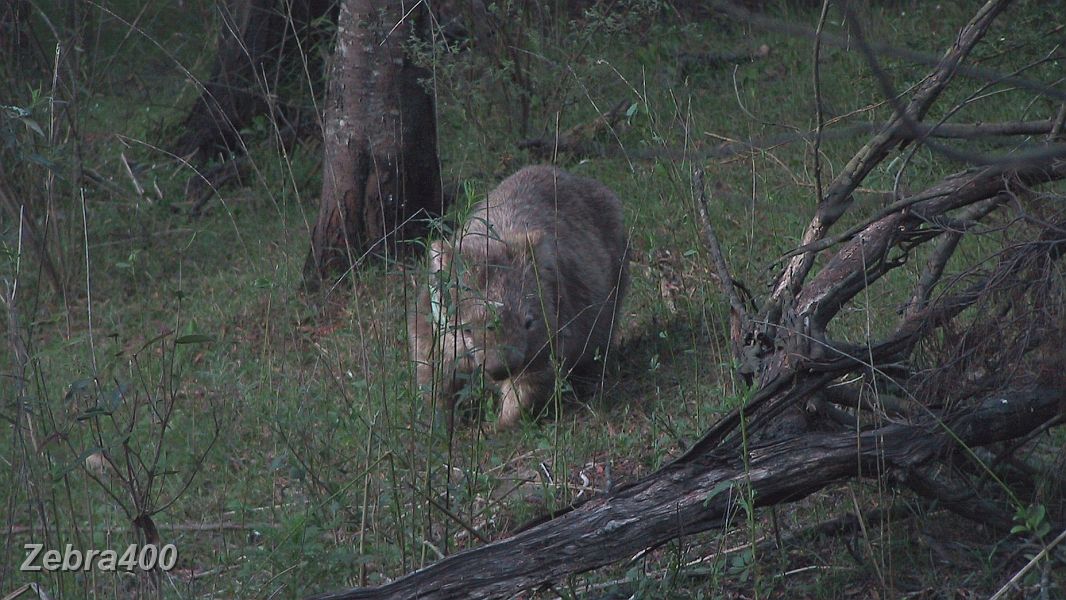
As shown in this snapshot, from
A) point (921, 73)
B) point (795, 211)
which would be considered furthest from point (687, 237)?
point (921, 73)

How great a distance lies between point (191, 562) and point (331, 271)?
2875mm

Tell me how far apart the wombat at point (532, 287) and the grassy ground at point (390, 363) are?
0.70 feet

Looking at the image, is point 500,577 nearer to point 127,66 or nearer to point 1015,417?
point 1015,417

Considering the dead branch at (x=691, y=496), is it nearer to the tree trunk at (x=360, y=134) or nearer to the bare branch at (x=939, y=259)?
the bare branch at (x=939, y=259)

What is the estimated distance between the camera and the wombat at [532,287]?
182 inches

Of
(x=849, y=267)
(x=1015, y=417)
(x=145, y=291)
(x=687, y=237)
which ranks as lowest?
(x=145, y=291)

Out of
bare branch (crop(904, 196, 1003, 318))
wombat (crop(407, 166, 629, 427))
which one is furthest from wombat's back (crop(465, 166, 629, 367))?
bare branch (crop(904, 196, 1003, 318))

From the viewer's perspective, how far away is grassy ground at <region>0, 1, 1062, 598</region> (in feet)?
10.8

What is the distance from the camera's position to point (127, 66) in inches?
423

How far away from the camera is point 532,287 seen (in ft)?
16.6

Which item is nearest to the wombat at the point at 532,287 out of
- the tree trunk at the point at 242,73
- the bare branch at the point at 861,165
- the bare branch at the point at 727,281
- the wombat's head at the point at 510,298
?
the wombat's head at the point at 510,298

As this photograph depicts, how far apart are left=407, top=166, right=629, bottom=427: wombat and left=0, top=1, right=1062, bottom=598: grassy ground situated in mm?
212

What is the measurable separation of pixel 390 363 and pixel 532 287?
72 centimetres

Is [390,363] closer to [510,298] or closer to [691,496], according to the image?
[510,298]
